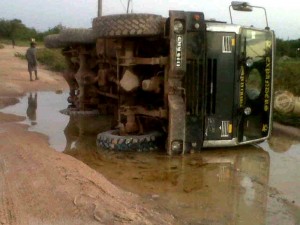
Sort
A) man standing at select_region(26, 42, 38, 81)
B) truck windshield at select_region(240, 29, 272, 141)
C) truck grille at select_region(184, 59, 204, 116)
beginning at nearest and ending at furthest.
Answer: truck grille at select_region(184, 59, 204, 116)
truck windshield at select_region(240, 29, 272, 141)
man standing at select_region(26, 42, 38, 81)

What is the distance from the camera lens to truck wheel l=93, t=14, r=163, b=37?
19.4 ft

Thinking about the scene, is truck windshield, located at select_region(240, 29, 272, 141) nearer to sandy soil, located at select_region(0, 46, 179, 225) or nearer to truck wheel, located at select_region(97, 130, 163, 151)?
truck wheel, located at select_region(97, 130, 163, 151)

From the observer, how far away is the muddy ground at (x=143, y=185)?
3.63 meters

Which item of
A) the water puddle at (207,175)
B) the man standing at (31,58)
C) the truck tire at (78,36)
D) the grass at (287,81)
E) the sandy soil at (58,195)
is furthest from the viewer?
the man standing at (31,58)

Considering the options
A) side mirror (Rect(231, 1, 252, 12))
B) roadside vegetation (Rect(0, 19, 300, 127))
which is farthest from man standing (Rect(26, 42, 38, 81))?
side mirror (Rect(231, 1, 252, 12))


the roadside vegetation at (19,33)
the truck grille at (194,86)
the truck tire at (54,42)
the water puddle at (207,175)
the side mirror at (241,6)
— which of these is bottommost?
the water puddle at (207,175)

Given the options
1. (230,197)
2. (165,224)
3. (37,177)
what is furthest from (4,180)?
(230,197)

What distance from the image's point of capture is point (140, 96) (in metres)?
6.82

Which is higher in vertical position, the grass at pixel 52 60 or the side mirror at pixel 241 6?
the side mirror at pixel 241 6

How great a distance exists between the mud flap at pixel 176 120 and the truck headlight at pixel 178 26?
0.85 meters

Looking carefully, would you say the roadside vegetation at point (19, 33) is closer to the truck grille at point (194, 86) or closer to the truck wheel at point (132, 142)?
the truck wheel at point (132, 142)

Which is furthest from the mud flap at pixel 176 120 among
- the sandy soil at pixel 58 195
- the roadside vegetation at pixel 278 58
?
the roadside vegetation at pixel 278 58

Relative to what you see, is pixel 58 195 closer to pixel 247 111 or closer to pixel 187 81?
pixel 187 81

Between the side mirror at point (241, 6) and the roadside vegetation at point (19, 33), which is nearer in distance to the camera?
the side mirror at point (241, 6)
